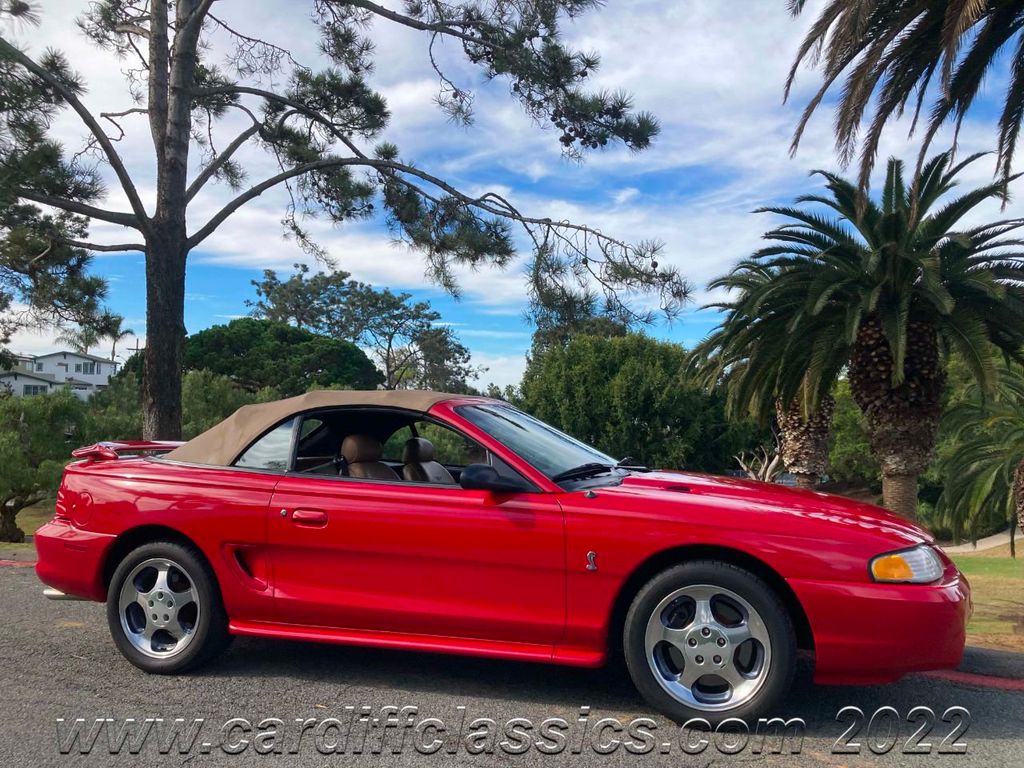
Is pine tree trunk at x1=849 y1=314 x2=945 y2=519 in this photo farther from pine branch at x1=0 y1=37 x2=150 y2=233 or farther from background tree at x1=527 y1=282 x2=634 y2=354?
pine branch at x1=0 y1=37 x2=150 y2=233

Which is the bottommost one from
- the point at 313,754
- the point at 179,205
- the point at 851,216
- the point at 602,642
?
the point at 313,754

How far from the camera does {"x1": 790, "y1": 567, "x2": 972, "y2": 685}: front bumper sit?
12.0 ft

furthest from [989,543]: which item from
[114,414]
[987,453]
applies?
[114,414]

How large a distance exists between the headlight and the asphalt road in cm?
67

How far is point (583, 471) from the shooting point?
4695 mm

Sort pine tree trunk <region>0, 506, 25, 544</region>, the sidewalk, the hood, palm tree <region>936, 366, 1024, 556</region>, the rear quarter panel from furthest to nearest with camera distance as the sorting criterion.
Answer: the sidewalk < palm tree <region>936, 366, 1024, 556</region> < pine tree trunk <region>0, 506, 25, 544</region> < the rear quarter panel < the hood

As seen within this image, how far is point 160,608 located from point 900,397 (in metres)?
11.9

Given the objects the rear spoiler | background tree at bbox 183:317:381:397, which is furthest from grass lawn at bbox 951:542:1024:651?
background tree at bbox 183:317:381:397

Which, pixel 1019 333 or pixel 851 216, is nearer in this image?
pixel 1019 333

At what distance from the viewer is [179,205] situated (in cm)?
1059

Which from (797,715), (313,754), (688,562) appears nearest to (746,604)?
(688,562)

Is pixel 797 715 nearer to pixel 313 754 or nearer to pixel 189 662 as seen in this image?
pixel 313 754

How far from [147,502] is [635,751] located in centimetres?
280

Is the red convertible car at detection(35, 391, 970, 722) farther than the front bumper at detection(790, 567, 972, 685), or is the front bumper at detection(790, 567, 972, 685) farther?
the red convertible car at detection(35, 391, 970, 722)
